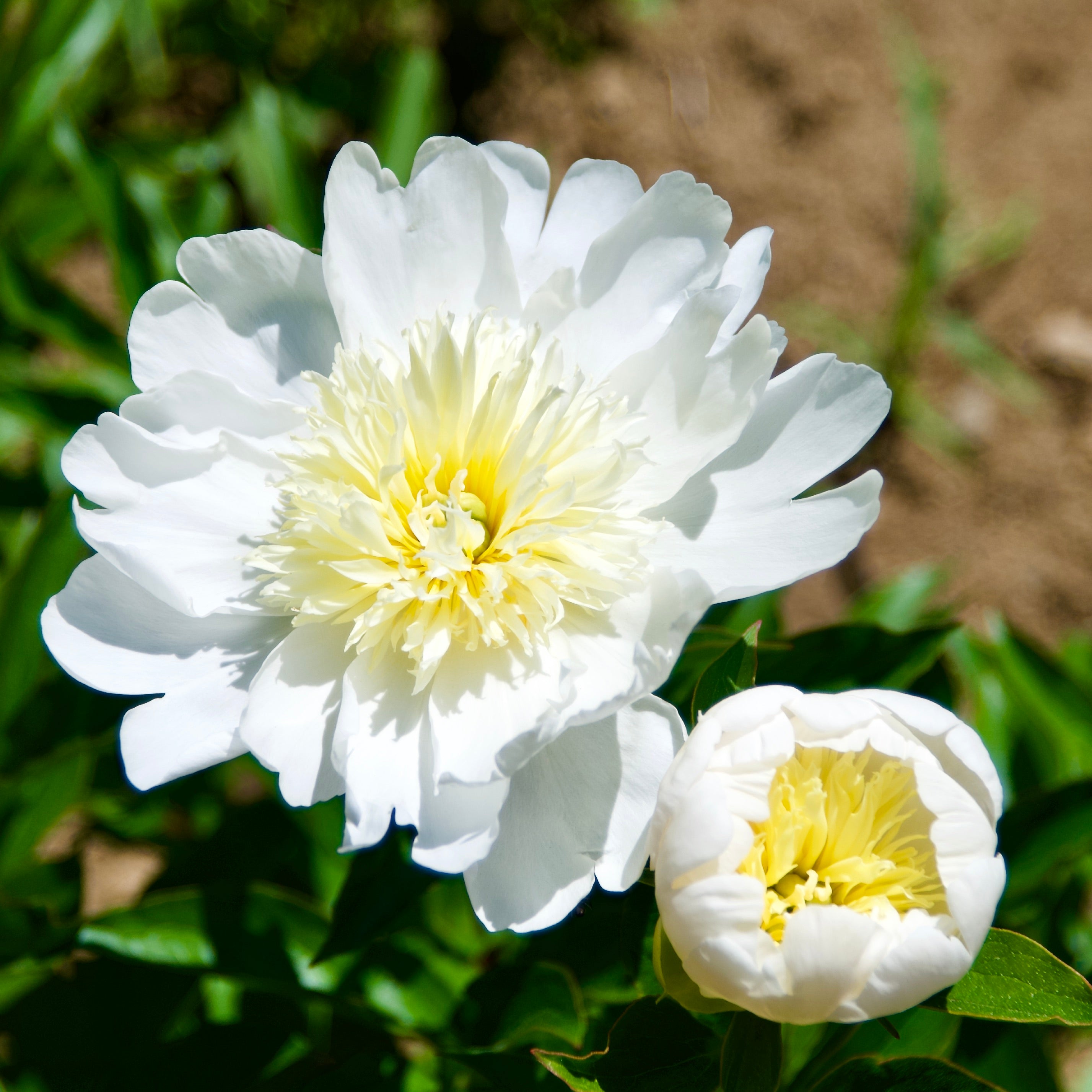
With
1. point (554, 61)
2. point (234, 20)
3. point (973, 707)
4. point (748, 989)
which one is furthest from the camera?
point (554, 61)

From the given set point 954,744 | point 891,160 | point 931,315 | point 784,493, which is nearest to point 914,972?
point 954,744

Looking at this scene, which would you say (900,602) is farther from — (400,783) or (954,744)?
(400,783)

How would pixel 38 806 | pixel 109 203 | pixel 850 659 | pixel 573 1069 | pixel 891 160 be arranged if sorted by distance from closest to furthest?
pixel 573 1069 < pixel 850 659 < pixel 38 806 < pixel 109 203 < pixel 891 160

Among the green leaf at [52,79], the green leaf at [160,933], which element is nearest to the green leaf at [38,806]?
the green leaf at [160,933]

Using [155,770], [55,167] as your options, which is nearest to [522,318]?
[155,770]

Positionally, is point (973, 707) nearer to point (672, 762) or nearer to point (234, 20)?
point (672, 762)
